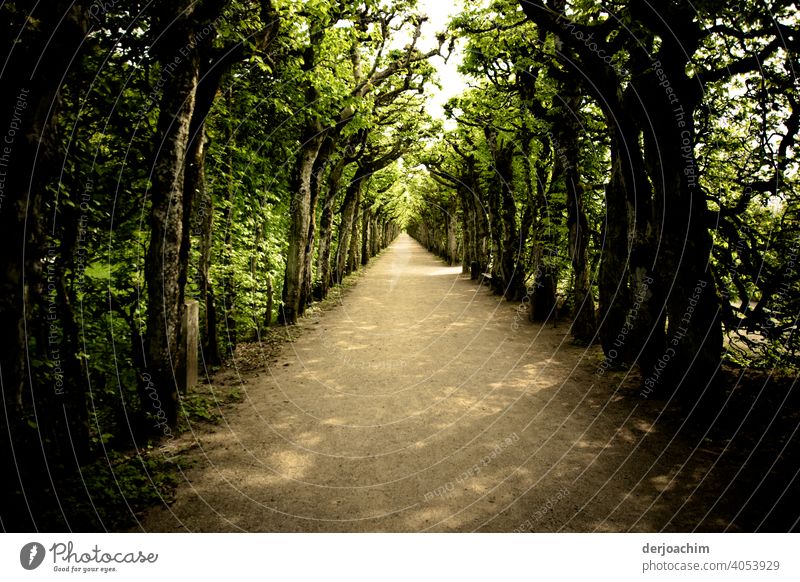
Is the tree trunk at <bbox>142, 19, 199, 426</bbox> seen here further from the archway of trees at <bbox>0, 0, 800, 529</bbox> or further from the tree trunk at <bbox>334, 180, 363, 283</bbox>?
the tree trunk at <bbox>334, 180, 363, 283</bbox>

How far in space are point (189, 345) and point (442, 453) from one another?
5434 millimetres

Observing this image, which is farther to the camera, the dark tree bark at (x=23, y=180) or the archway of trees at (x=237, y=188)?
the archway of trees at (x=237, y=188)

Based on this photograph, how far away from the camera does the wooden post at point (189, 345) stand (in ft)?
27.6

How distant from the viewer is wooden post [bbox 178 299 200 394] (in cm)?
841

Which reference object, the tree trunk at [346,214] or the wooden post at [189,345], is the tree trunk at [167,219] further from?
the tree trunk at [346,214]

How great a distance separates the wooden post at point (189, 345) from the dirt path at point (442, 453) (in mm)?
1244

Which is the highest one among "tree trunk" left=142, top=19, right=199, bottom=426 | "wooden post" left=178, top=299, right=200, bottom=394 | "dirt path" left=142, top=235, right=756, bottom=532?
"tree trunk" left=142, top=19, right=199, bottom=426

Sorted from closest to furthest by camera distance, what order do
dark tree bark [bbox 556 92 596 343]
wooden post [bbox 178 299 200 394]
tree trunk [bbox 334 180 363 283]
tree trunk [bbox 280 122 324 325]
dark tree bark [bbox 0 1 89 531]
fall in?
dark tree bark [bbox 0 1 89 531], wooden post [bbox 178 299 200 394], dark tree bark [bbox 556 92 596 343], tree trunk [bbox 280 122 324 325], tree trunk [bbox 334 180 363 283]

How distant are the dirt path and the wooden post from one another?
4.08 feet

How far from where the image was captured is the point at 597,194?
47.4 ft

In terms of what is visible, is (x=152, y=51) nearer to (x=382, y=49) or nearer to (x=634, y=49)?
(x=634, y=49)

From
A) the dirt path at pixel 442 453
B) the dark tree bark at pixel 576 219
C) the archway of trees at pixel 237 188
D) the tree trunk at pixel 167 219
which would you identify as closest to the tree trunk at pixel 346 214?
the archway of trees at pixel 237 188

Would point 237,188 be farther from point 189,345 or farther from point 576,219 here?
point 576,219

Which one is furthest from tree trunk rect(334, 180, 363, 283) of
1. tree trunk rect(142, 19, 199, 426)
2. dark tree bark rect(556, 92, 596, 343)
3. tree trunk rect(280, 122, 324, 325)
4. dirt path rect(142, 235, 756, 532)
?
tree trunk rect(142, 19, 199, 426)
